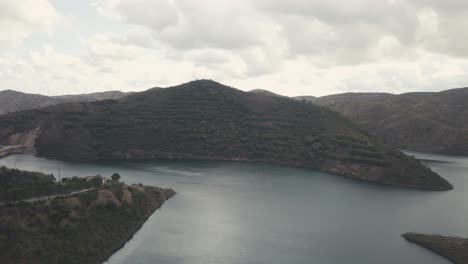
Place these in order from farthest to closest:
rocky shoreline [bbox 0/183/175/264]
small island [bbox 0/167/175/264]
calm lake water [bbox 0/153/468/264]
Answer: calm lake water [bbox 0/153/468/264], small island [bbox 0/167/175/264], rocky shoreline [bbox 0/183/175/264]

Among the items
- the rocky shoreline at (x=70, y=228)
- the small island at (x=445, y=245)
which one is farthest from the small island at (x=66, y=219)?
the small island at (x=445, y=245)

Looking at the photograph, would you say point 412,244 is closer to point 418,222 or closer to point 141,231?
point 418,222

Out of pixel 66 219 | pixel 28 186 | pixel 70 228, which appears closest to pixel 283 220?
pixel 70 228

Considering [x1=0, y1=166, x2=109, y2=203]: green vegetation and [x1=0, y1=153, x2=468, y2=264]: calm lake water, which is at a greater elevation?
[x1=0, y1=166, x2=109, y2=203]: green vegetation

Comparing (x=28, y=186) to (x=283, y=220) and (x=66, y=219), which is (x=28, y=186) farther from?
(x=283, y=220)

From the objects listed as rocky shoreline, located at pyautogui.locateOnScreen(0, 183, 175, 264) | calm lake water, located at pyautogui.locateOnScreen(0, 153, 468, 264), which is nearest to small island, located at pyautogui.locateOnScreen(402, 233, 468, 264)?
calm lake water, located at pyautogui.locateOnScreen(0, 153, 468, 264)

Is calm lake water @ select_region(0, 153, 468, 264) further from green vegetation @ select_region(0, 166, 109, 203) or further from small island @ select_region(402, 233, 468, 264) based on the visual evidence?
green vegetation @ select_region(0, 166, 109, 203)

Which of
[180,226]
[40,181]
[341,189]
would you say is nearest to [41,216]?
[40,181]
